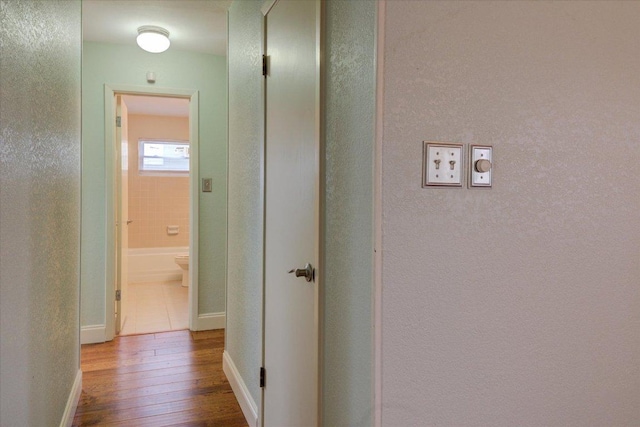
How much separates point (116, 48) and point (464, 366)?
355 cm

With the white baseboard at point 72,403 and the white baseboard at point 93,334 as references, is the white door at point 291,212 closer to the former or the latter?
the white baseboard at point 72,403

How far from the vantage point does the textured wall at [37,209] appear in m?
A: 1.18

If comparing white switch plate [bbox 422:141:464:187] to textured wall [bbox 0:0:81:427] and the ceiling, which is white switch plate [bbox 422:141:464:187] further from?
the ceiling

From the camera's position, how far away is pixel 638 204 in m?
1.36

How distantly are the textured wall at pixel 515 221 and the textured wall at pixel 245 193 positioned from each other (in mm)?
1104

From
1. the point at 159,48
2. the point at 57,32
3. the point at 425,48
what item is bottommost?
the point at 425,48

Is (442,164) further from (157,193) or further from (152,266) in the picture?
(157,193)

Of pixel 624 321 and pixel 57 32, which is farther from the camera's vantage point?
pixel 57 32

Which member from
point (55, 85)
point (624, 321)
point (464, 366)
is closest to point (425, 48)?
point (464, 366)

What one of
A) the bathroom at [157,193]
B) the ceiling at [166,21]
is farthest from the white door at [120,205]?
the bathroom at [157,193]

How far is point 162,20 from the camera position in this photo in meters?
3.03

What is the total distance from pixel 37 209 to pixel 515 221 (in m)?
1.52

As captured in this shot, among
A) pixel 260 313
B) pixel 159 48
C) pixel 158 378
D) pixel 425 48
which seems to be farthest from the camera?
pixel 159 48

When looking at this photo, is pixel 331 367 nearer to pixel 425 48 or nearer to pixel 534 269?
pixel 534 269
